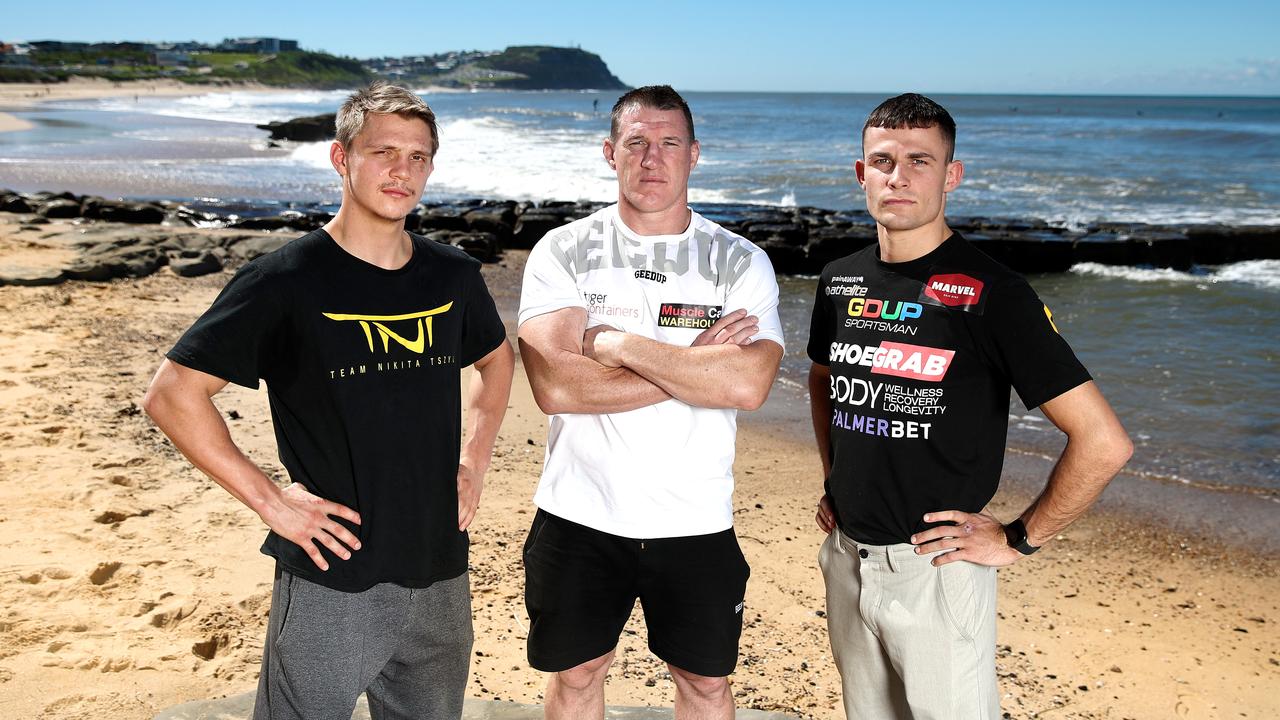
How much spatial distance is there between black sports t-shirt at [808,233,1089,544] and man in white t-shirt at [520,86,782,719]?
0.36 m

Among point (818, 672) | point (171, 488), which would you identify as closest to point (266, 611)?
point (171, 488)

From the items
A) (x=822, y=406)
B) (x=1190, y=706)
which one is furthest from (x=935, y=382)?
(x=1190, y=706)

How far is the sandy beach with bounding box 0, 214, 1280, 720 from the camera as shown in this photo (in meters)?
4.33

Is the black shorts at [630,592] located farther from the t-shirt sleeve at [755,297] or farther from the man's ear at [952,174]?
the man's ear at [952,174]

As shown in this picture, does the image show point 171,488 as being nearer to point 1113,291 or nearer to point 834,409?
point 834,409

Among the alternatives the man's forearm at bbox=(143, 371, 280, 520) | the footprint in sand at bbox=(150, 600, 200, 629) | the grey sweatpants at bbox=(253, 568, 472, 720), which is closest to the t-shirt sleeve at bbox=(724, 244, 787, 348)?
the grey sweatpants at bbox=(253, 568, 472, 720)

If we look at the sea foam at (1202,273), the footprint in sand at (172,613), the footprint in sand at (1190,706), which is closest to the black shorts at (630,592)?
the footprint in sand at (172,613)

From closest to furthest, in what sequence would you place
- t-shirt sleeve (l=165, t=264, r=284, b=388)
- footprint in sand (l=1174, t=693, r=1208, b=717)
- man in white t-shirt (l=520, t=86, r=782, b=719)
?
t-shirt sleeve (l=165, t=264, r=284, b=388)
man in white t-shirt (l=520, t=86, r=782, b=719)
footprint in sand (l=1174, t=693, r=1208, b=717)

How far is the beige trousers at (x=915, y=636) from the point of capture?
2824mm

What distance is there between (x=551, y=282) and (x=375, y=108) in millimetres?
821

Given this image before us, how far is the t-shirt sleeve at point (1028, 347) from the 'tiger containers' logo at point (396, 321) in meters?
1.62

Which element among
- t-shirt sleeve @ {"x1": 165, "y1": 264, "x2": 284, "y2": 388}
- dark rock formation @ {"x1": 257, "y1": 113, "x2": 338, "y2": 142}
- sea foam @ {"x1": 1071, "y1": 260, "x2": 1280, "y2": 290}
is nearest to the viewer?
t-shirt sleeve @ {"x1": 165, "y1": 264, "x2": 284, "y2": 388}

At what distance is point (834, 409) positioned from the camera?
3.13 meters

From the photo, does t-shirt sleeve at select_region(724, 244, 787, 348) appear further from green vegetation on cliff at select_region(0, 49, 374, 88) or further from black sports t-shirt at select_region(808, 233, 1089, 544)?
green vegetation on cliff at select_region(0, 49, 374, 88)
